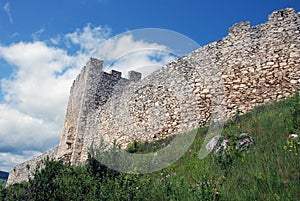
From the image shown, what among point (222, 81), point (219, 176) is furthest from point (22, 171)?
point (219, 176)

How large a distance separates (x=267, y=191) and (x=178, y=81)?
7508 mm

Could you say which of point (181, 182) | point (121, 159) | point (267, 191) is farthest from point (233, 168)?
point (121, 159)

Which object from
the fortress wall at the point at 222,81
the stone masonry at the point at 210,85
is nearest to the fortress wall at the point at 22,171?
the stone masonry at the point at 210,85

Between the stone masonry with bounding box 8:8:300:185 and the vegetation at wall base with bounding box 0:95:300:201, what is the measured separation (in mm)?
1258

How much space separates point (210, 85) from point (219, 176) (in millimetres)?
5510

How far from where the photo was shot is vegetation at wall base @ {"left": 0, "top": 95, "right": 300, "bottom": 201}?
3.48 metres

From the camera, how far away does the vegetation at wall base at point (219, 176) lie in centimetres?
348

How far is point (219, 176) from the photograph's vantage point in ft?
14.6

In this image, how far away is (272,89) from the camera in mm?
8148

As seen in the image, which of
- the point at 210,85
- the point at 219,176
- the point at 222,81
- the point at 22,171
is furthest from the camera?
the point at 22,171

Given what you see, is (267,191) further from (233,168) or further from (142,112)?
(142,112)

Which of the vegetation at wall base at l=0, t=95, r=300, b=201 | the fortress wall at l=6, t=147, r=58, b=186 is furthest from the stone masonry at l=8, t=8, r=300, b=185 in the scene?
the fortress wall at l=6, t=147, r=58, b=186

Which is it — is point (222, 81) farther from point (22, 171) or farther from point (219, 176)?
point (22, 171)

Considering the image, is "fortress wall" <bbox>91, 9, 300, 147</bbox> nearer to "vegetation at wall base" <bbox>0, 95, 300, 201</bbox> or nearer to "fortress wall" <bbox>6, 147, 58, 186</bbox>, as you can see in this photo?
"vegetation at wall base" <bbox>0, 95, 300, 201</bbox>
